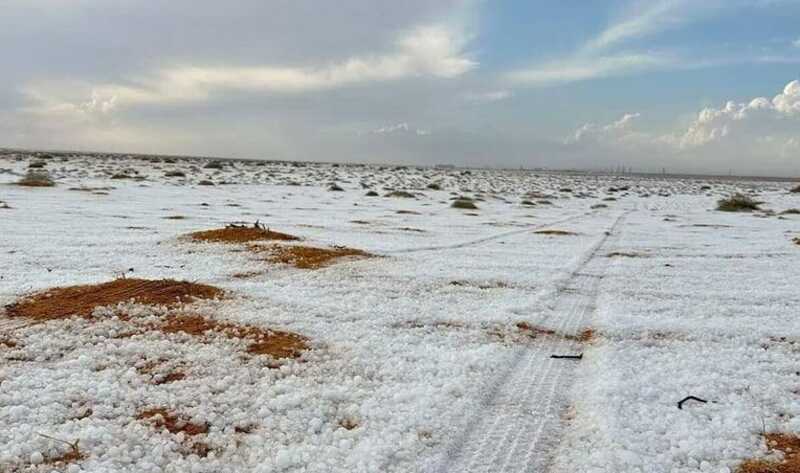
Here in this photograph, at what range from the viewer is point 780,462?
8.57 feet

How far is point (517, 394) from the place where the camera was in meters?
3.29

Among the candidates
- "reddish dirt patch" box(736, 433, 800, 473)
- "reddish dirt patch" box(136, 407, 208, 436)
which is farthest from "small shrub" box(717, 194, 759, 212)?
"reddish dirt patch" box(136, 407, 208, 436)

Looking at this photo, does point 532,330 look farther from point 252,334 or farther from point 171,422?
point 171,422

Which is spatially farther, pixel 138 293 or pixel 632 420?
pixel 138 293

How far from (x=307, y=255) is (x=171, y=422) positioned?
14.0 feet

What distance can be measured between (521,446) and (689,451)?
0.73 meters

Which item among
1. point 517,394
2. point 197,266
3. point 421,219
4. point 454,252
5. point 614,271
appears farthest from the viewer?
point 421,219

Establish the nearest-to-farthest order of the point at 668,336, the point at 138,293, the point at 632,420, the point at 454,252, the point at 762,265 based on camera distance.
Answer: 1. the point at 632,420
2. the point at 668,336
3. the point at 138,293
4. the point at 762,265
5. the point at 454,252

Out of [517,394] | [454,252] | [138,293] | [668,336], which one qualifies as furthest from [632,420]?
[454,252]

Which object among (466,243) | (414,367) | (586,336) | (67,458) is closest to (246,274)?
(414,367)

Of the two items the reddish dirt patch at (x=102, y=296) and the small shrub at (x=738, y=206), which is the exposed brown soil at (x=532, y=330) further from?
the small shrub at (x=738, y=206)

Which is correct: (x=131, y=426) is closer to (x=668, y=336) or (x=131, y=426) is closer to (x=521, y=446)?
(x=521, y=446)

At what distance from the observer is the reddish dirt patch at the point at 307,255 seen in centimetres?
660

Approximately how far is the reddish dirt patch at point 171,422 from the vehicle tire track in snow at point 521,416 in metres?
1.08
